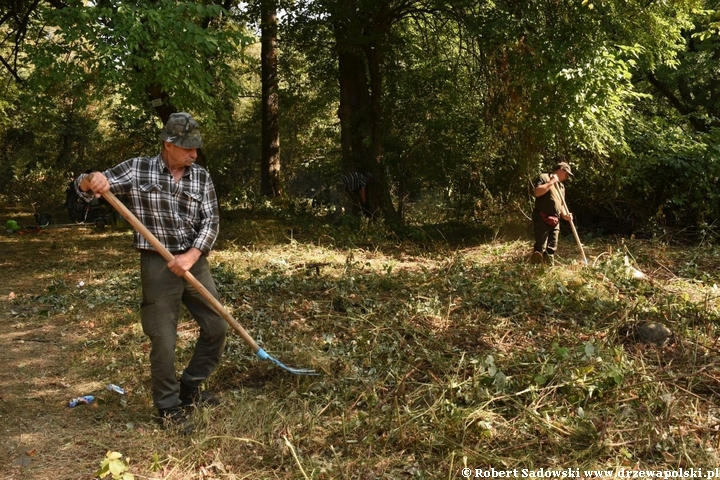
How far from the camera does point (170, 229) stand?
3.96m

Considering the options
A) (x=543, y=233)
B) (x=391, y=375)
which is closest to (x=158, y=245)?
(x=391, y=375)

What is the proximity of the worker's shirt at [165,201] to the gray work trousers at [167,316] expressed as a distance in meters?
0.15

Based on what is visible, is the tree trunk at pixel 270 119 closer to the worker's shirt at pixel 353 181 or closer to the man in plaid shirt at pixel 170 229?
the worker's shirt at pixel 353 181

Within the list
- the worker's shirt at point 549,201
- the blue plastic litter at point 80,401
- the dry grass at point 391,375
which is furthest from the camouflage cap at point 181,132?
the worker's shirt at point 549,201

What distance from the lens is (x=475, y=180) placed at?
1189 cm

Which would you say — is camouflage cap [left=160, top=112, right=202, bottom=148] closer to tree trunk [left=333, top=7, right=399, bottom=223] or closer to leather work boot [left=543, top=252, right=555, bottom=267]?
leather work boot [left=543, top=252, right=555, bottom=267]

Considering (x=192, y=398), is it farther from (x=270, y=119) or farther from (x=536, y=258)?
(x=270, y=119)

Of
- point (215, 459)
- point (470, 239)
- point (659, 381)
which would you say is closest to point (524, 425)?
point (659, 381)

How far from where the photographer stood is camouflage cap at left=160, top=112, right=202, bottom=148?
3865 millimetres

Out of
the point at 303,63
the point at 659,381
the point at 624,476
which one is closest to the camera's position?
the point at 624,476

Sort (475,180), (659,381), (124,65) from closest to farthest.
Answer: (659,381)
(124,65)
(475,180)

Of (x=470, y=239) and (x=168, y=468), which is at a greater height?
(x=470, y=239)

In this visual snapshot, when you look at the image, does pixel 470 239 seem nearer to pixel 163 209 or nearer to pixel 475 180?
pixel 475 180

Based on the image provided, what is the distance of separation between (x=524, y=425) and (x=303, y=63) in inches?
445
